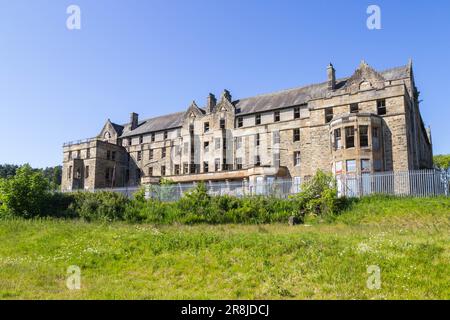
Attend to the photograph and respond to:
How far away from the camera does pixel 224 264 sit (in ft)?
48.6

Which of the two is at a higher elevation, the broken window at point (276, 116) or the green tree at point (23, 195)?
the broken window at point (276, 116)

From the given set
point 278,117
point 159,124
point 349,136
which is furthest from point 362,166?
point 159,124

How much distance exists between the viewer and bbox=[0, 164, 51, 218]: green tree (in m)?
29.6

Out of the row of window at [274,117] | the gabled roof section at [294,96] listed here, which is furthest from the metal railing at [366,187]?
the gabled roof section at [294,96]

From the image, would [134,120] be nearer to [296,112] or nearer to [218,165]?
[218,165]

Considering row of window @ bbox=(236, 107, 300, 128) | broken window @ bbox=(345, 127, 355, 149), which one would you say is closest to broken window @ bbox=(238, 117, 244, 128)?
row of window @ bbox=(236, 107, 300, 128)

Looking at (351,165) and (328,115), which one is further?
(328,115)

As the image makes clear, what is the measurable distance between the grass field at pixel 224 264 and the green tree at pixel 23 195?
866cm

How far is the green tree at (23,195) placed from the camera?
2961 centimetres

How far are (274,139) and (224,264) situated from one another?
3297 cm

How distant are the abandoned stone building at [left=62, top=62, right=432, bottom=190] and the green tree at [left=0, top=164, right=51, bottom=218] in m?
18.1

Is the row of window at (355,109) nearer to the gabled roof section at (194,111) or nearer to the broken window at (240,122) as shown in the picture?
the broken window at (240,122)

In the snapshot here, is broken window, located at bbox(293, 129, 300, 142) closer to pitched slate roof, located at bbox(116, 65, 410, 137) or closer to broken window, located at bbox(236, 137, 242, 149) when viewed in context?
pitched slate roof, located at bbox(116, 65, 410, 137)
